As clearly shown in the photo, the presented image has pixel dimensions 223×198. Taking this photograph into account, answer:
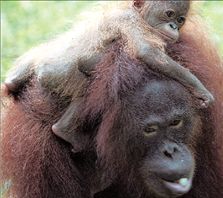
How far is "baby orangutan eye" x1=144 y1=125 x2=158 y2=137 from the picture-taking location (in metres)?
4.07

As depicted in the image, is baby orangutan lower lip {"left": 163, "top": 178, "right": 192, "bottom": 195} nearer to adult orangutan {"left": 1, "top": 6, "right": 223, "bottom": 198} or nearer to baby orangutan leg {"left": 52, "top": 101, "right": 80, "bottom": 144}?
adult orangutan {"left": 1, "top": 6, "right": 223, "bottom": 198}

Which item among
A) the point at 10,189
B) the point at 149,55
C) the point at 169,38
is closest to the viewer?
the point at 149,55

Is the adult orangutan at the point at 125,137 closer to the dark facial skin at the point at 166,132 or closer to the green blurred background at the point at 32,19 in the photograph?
the dark facial skin at the point at 166,132

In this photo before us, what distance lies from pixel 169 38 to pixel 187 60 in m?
0.15

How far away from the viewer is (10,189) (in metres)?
4.68

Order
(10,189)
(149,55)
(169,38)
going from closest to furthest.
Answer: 1. (149,55)
2. (169,38)
3. (10,189)

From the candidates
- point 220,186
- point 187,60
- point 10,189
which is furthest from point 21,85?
point 220,186

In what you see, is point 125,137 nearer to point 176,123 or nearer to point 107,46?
point 176,123

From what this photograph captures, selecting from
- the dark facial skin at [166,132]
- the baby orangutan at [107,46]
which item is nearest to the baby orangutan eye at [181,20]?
the baby orangutan at [107,46]

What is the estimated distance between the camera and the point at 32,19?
7207 mm

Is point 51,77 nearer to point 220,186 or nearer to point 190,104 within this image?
point 190,104

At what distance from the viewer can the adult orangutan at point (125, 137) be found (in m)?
4.06

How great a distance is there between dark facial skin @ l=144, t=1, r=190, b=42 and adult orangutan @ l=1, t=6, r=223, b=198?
2.8 inches

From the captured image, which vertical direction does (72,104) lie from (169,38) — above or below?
below
